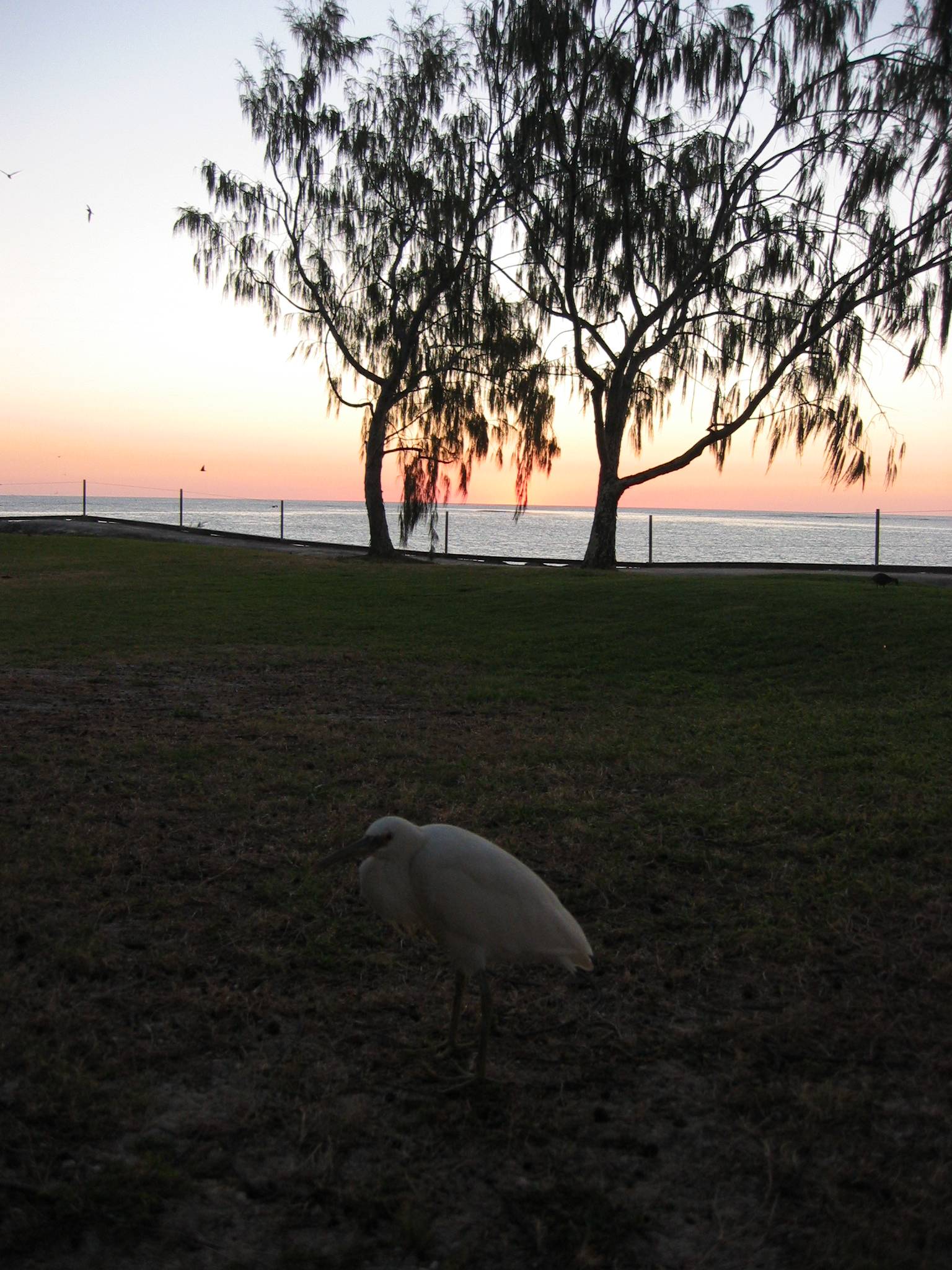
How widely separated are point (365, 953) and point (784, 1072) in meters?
1.34

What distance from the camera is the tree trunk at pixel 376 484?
2031cm

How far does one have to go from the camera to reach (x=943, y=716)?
654 centimetres

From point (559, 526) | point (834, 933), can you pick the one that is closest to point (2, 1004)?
point (834, 933)

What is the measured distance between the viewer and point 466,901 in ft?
8.60

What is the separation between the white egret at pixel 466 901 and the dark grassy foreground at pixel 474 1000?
0.96 ft

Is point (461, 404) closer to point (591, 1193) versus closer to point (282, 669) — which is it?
point (282, 669)

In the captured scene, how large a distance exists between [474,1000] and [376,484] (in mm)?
18432

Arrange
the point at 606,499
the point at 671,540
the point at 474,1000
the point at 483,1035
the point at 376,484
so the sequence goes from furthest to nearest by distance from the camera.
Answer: the point at 671,540, the point at 376,484, the point at 606,499, the point at 474,1000, the point at 483,1035

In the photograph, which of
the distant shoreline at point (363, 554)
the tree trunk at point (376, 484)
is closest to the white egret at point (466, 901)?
the distant shoreline at point (363, 554)

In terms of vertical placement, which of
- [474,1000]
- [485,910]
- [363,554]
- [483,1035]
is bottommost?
[474,1000]

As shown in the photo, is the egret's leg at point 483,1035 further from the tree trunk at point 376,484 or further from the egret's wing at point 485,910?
the tree trunk at point 376,484

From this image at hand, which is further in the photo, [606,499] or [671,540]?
[671,540]

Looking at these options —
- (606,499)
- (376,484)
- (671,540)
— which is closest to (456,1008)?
(606,499)

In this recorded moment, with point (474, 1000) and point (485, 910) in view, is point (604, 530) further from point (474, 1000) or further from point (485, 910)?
point (485, 910)
